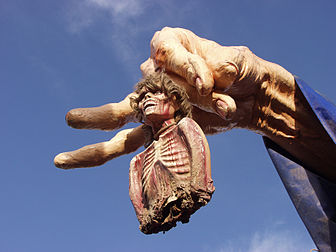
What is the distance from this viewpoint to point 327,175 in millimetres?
4910

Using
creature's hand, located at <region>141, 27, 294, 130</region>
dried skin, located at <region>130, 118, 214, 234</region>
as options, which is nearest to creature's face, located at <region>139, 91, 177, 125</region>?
dried skin, located at <region>130, 118, 214, 234</region>

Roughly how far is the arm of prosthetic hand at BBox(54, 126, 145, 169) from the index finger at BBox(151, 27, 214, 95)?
675mm

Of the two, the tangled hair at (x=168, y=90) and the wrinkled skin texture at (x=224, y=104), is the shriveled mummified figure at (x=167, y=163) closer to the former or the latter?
the tangled hair at (x=168, y=90)

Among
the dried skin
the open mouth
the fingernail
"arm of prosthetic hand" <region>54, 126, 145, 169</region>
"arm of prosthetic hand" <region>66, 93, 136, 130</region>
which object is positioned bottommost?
the dried skin

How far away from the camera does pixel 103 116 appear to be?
4223 millimetres

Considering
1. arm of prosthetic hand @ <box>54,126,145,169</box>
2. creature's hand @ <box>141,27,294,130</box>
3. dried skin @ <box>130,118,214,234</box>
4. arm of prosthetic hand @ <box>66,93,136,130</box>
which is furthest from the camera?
arm of prosthetic hand @ <box>54,126,145,169</box>

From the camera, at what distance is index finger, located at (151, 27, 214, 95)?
374cm

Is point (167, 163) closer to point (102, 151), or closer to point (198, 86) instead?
point (198, 86)

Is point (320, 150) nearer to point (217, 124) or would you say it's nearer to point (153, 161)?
point (217, 124)

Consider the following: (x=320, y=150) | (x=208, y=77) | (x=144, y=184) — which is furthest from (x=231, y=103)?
(x=320, y=150)

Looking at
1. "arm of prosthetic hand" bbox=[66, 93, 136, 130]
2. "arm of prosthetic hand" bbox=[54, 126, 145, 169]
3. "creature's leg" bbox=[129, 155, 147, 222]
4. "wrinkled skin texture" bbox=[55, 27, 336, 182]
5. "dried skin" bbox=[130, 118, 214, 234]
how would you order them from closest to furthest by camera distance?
"dried skin" bbox=[130, 118, 214, 234] → "creature's leg" bbox=[129, 155, 147, 222] → "wrinkled skin texture" bbox=[55, 27, 336, 182] → "arm of prosthetic hand" bbox=[66, 93, 136, 130] → "arm of prosthetic hand" bbox=[54, 126, 145, 169]

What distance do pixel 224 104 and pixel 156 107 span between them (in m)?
0.53

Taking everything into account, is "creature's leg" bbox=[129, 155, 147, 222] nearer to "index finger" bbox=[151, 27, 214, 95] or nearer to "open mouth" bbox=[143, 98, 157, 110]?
"open mouth" bbox=[143, 98, 157, 110]

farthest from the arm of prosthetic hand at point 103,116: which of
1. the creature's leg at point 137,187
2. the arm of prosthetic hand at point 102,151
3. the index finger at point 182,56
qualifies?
the creature's leg at point 137,187
